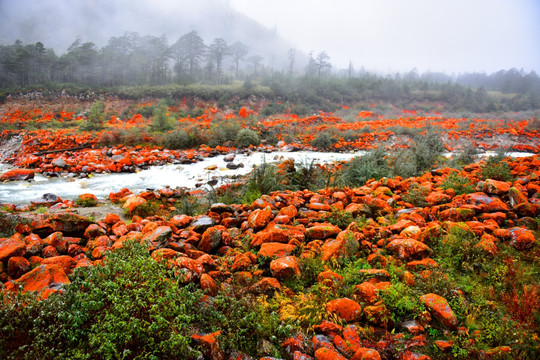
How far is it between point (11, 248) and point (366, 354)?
3.29 m

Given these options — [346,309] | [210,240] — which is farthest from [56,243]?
[346,309]

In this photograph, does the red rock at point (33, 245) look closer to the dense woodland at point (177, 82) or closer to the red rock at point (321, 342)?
the red rock at point (321, 342)

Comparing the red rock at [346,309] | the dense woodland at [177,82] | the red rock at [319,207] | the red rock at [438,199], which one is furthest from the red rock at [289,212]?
the dense woodland at [177,82]

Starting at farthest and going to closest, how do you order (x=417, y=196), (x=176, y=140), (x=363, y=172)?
(x=176, y=140)
(x=363, y=172)
(x=417, y=196)

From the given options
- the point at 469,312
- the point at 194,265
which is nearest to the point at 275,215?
the point at 194,265

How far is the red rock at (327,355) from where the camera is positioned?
167 centimetres

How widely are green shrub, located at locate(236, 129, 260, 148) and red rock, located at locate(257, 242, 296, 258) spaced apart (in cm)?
1003

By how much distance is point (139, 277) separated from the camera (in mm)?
1947

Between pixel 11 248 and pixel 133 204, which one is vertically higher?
pixel 11 248

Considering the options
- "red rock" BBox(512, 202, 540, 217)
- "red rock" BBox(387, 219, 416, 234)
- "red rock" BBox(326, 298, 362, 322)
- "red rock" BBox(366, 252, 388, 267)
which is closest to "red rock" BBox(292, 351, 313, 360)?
"red rock" BBox(326, 298, 362, 322)

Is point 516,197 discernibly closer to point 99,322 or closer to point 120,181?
point 99,322

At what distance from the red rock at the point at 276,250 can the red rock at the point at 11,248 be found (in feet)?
7.71

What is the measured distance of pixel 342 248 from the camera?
282cm

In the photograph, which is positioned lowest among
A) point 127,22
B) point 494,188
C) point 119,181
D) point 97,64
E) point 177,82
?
point 119,181
